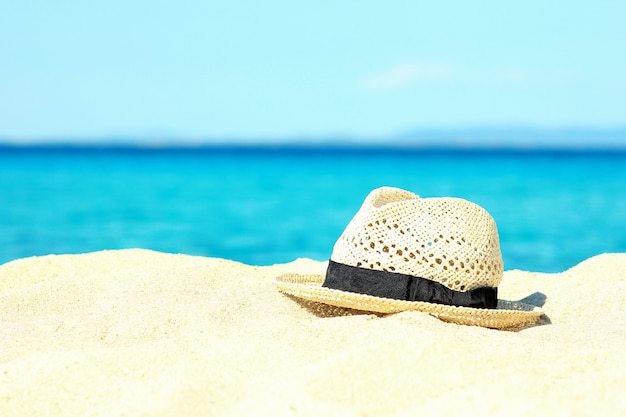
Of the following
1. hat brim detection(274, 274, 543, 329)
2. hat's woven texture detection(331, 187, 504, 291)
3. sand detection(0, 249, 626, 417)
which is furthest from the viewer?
hat's woven texture detection(331, 187, 504, 291)

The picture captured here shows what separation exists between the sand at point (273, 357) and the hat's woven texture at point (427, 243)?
0.90 feet

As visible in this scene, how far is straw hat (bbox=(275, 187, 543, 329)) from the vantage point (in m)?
3.31

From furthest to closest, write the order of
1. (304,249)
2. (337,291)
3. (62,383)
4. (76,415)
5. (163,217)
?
1. (163,217)
2. (304,249)
3. (337,291)
4. (62,383)
5. (76,415)

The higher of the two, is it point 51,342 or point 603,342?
point 603,342

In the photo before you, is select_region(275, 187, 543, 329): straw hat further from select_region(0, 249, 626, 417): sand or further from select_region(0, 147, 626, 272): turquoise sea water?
select_region(0, 147, 626, 272): turquoise sea water

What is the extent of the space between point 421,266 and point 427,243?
0.11m

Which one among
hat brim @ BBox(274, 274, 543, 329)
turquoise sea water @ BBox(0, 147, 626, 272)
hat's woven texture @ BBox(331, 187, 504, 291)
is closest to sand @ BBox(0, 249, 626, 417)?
hat brim @ BBox(274, 274, 543, 329)

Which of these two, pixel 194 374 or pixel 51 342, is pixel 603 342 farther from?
pixel 51 342

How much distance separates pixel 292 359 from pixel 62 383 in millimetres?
818

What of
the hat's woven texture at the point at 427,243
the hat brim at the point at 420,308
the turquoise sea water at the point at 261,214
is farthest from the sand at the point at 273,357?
the turquoise sea water at the point at 261,214

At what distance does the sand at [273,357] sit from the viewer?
A: 2344 mm

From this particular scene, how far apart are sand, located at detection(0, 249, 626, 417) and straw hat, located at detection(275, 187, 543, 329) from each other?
4.5 inches

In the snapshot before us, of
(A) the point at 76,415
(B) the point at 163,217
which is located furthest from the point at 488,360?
(B) the point at 163,217

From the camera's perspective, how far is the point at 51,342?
320cm
